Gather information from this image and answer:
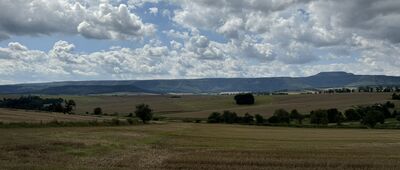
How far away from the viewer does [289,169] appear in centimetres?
2797

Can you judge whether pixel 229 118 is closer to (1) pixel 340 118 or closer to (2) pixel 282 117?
(2) pixel 282 117

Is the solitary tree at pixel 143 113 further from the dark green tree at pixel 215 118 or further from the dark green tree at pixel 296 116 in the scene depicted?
the dark green tree at pixel 296 116

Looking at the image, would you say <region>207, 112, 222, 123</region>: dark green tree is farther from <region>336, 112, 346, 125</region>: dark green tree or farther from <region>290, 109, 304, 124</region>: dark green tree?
<region>336, 112, 346, 125</region>: dark green tree

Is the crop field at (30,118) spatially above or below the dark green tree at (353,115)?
above

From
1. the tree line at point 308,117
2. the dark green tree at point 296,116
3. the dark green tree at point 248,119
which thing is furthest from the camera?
the dark green tree at point 296,116

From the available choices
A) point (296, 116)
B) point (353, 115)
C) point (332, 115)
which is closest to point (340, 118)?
point (332, 115)

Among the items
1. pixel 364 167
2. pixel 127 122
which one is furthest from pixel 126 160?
pixel 127 122

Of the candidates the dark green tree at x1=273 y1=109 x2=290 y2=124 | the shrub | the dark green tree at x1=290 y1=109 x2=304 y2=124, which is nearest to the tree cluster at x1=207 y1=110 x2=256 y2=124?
the dark green tree at x1=273 y1=109 x2=290 y2=124

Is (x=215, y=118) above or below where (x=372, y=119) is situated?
below

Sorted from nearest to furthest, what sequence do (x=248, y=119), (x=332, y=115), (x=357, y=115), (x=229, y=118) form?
(x=248, y=119), (x=357, y=115), (x=229, y=118), (x=332, y=115)

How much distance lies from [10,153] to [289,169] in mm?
17002

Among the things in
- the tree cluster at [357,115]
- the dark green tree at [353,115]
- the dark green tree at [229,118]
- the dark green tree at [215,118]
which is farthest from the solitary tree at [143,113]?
the dark green tree at [353,115]

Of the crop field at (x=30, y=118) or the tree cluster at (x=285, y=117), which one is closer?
the crop field at (x=30, y=118)

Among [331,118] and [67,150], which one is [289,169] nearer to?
[67,150]
